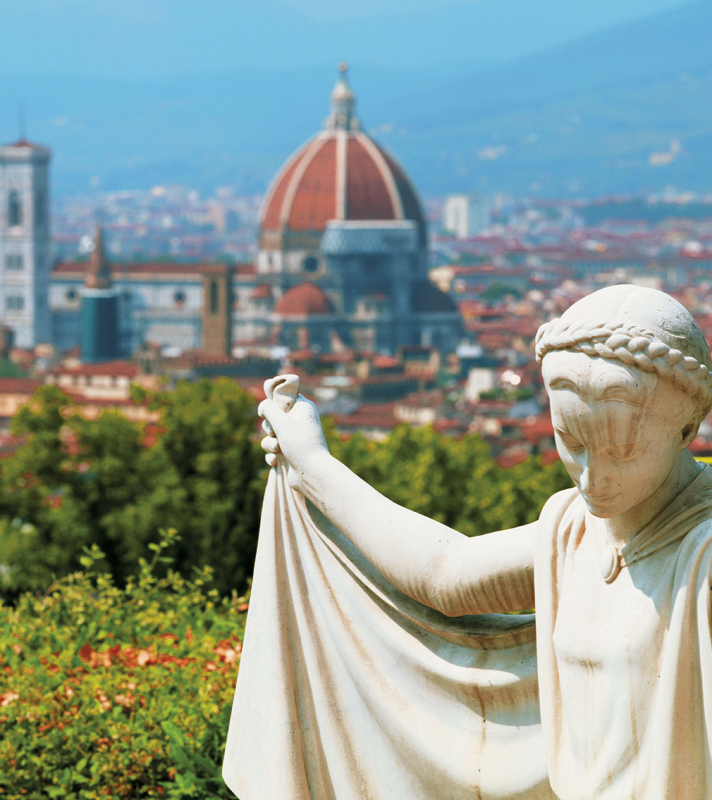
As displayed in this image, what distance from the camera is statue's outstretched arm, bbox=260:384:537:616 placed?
94.2 inches

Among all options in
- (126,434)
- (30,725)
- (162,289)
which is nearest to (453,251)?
A: (162,289)

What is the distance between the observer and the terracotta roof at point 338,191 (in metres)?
88.0

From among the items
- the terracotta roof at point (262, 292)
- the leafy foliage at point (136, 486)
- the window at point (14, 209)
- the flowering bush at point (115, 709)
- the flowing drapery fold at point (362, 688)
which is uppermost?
the window at point (14, 209)

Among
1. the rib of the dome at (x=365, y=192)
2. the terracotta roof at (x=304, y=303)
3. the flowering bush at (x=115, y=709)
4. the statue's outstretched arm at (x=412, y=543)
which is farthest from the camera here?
the rib of the dome at (x=365, y=192)

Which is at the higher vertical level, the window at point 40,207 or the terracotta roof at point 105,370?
the window at point 40,207

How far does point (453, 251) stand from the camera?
603 feet

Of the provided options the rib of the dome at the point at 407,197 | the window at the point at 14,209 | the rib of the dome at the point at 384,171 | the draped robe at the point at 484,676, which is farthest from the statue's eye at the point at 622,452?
the window at the point at 14,209

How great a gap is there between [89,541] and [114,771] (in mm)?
11473

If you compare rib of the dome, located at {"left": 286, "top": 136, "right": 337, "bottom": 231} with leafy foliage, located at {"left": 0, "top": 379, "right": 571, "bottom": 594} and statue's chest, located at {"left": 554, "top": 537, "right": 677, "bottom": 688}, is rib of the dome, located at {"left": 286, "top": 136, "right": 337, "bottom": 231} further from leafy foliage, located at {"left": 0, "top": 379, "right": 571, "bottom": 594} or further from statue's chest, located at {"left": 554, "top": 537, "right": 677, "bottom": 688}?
statue's chest, located at {"left": 554, "top": 537, "right": 677, "bottom": 688}

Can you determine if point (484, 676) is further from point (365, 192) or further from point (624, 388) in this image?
point (365, 192)

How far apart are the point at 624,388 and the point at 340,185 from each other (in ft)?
286

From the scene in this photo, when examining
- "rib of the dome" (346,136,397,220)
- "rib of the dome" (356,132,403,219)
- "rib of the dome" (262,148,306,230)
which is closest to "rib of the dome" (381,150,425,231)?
"rib of the dome" (356,132,403,219)

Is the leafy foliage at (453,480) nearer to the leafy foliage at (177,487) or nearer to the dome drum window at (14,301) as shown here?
the leafy foliage at (177,487)

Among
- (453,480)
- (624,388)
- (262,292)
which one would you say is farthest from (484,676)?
(262,292)
